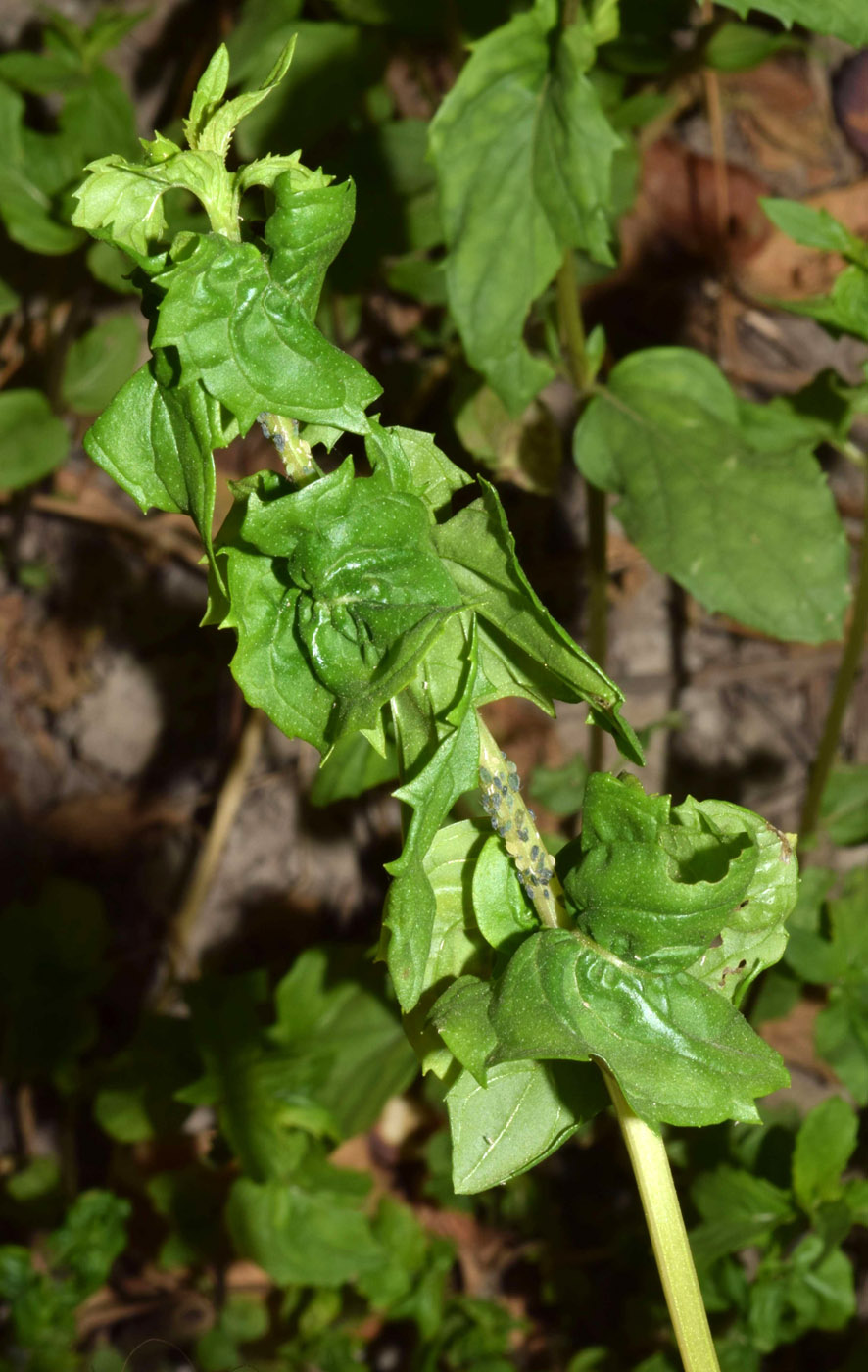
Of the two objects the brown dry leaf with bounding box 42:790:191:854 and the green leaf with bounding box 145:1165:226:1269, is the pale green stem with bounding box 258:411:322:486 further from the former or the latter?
the brown dry leaf with bounding box 42:790:191:854

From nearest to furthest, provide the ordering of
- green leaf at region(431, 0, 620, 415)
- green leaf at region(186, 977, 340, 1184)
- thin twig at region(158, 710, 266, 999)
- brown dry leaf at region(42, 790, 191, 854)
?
green leaf at region(431, 0, 620, 415)
green leaf at region(186, 977, 340, 1184)
thin twig at region(158, 710, 266, 999)
brown dry leaf at region(42, 790, 191, 854)

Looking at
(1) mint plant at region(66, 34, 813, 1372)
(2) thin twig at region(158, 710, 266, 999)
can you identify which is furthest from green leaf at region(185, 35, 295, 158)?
(2) thin twig at region(158, 710, 266, 999)

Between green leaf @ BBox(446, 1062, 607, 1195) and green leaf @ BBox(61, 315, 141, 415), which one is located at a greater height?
green leaf @ BBox(446, 1062, 607, 1195)

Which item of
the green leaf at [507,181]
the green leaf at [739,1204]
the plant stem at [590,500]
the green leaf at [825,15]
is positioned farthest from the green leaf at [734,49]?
the green leaf at [739,1204]

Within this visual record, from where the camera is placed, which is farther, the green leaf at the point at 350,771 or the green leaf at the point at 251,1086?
the green leaf at the point at 251,1086

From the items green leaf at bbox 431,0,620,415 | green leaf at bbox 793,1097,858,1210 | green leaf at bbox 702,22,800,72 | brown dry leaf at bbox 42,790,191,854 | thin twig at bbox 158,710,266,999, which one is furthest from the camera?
brown dry leaf at bbox 42,790,191,854

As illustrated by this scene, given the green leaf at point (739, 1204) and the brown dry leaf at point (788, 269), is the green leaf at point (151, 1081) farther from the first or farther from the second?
the brown dry leaf at point (788, 269)

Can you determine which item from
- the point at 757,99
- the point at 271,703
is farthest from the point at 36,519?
the point at 271,703

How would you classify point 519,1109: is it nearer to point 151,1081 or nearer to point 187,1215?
point 151,1081
